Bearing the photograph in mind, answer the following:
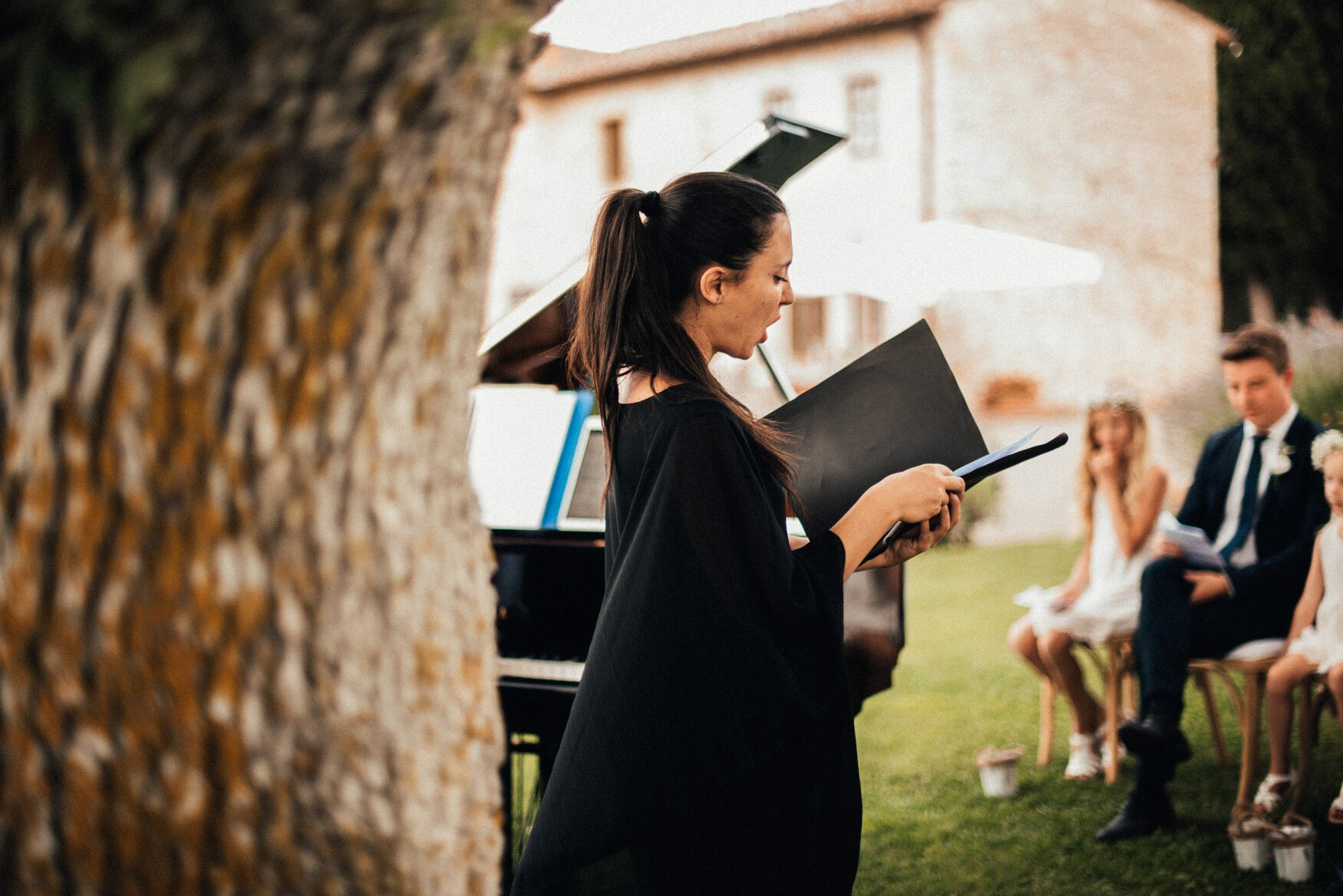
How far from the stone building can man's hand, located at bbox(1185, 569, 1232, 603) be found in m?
12.4

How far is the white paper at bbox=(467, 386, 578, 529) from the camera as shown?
374 centimetres

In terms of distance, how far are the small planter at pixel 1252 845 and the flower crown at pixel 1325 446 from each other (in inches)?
49.7

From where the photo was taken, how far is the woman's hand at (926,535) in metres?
2.14

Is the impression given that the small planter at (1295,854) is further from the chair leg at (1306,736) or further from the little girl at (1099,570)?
the little girl at (1099,570)

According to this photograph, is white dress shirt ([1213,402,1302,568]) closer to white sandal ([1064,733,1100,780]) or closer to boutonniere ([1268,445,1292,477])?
boutonniere ([1268,445,1292,477])

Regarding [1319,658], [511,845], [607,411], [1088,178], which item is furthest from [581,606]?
[1088,178]

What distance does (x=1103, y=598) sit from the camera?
4.85m

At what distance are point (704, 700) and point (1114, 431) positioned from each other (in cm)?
355

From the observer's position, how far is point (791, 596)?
1.89 meters

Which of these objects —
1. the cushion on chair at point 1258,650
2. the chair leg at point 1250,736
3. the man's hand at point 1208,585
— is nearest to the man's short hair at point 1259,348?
the man's hand at point 1208,585

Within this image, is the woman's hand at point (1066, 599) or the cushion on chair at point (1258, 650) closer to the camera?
the cushion on chair at point (1258, 650)

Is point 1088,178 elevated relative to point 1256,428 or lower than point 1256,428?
elevated

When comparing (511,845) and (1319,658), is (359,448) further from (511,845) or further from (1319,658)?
(1319,658)

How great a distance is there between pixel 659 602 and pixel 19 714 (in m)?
1.00
